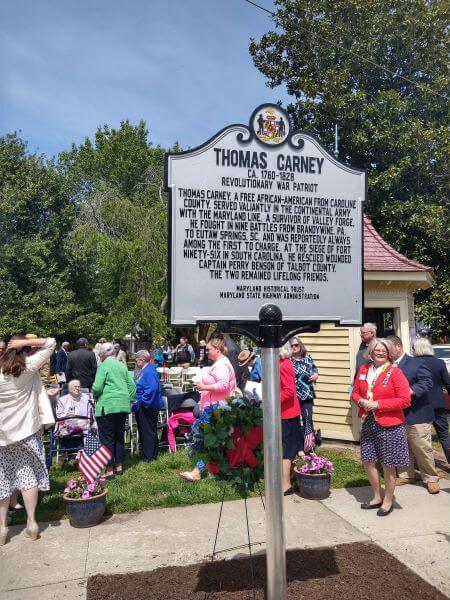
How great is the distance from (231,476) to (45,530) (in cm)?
263

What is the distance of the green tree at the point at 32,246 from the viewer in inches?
944

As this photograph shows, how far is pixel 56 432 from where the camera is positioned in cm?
750

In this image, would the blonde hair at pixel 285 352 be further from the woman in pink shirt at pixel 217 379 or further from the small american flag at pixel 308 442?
the small american flag at pixel 308 442

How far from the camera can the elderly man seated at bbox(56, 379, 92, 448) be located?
7.59 meters

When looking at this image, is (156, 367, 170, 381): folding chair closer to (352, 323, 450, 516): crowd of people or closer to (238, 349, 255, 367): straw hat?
(238, 349, 255, 367): straw hat

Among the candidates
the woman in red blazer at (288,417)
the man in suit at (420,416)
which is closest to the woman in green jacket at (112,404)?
the woman in red blazer at (288,417)

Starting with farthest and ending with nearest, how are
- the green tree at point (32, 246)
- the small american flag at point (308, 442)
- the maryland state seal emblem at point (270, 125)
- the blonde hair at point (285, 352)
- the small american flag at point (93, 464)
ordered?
the green tree at point (32, 246) < the small american flag at point (308, 442) < the blonde hair at point (285, 352) < the small american flag at point (93, 464) < the maryland state seal emblem at point (270, 125)

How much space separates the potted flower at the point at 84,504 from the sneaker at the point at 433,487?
3.74 meters

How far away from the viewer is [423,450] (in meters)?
6.31

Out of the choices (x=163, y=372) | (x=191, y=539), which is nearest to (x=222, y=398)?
(x=191, y=539)

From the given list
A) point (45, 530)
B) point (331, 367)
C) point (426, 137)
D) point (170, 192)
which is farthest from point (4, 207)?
point (170, 192)

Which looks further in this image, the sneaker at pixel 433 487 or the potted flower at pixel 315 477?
the sneaker at pixel 433 487

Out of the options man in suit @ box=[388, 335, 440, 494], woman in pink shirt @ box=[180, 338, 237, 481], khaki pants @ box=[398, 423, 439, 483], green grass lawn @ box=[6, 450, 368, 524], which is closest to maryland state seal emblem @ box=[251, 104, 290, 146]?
woman in pink shirt @ box=[180, 338, 237, 481]

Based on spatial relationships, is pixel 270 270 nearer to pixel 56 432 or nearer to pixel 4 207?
pixel 56 432
